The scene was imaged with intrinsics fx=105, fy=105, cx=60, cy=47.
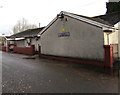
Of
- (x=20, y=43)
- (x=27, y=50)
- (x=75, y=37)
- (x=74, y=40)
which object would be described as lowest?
(x=27, y=50)

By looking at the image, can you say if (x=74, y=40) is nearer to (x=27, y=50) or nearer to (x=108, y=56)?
(x=108, y=56)

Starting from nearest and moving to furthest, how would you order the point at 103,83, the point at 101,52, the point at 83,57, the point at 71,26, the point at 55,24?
the point at 103,83, the point at 101,52, the point at 83,57, the point at 71,26, the point at 55,24

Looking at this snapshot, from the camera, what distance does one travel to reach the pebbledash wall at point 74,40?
815cm

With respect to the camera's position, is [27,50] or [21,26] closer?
[27,50]

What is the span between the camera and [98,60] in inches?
317

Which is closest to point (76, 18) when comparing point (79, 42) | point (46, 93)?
point (79, 42)

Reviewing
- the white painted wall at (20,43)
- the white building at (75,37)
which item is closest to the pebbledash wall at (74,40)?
the white building at (75,37)

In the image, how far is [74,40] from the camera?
384 inches

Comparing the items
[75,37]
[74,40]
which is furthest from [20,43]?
[75,37]

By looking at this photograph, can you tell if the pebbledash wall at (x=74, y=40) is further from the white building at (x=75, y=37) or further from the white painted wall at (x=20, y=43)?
the white painted wall at (x=20, y=43)

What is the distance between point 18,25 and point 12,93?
2123 inches

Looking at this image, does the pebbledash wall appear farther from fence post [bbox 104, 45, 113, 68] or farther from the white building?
fence post [bbox 104, 45, 113, 68]

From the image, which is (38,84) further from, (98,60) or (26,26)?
(26,26)

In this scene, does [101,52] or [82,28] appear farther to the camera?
[82,28]
